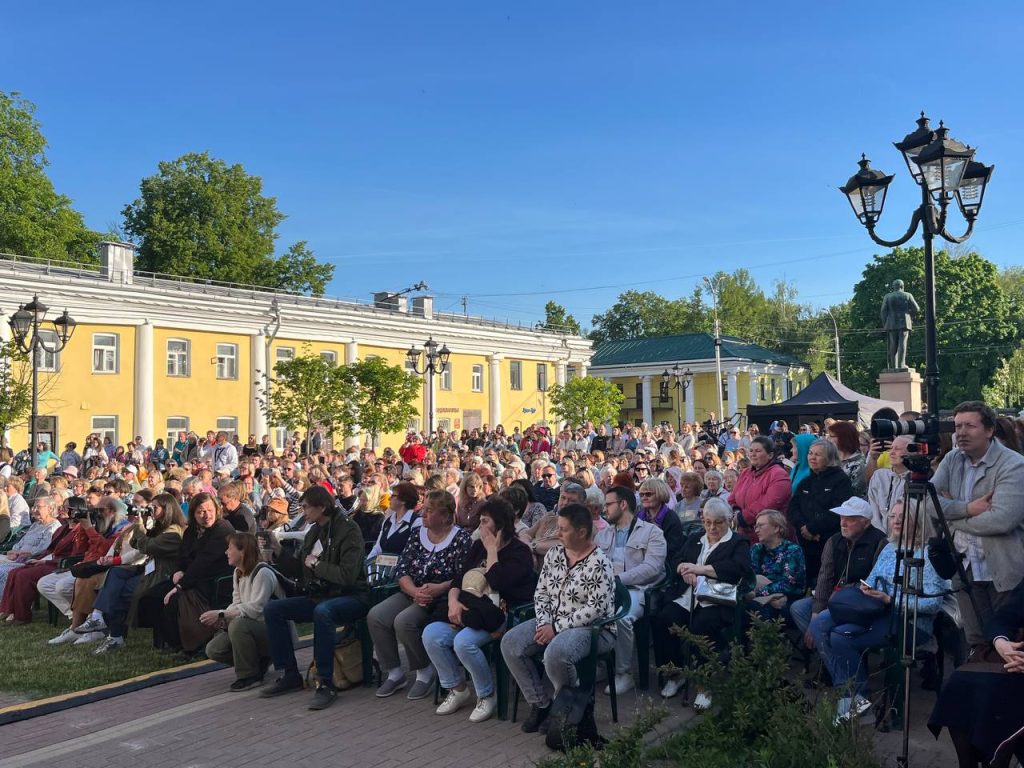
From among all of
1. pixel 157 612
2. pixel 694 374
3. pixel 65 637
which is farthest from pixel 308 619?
pixel 694 374

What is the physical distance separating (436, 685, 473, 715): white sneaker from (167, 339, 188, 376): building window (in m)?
30.6

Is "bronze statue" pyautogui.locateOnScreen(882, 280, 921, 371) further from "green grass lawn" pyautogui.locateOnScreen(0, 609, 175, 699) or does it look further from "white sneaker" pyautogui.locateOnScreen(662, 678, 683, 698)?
"green grass lawn" pyautogui.locateOnScreen(0, 609, 175, 699)

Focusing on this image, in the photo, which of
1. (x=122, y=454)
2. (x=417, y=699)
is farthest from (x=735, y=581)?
(x=122, y=454)

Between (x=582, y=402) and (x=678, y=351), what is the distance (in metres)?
17.2

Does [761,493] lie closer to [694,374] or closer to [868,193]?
[868,193]

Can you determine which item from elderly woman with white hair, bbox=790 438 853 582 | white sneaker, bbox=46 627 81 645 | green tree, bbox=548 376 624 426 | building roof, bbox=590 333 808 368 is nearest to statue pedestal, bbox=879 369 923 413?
elderly woman with white hair, bbox=790 438 853 582

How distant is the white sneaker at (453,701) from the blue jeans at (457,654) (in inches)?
2.1

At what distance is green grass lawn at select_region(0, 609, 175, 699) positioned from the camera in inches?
284

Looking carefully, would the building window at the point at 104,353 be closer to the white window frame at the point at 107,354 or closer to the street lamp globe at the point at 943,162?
the white window frame at the point at 107,354

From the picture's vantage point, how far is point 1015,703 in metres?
4.27

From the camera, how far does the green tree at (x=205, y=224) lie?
157ft

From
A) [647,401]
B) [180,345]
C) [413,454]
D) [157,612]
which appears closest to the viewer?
[157,612]

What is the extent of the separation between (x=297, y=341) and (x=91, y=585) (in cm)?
3023

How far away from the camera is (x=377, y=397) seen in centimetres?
3133
